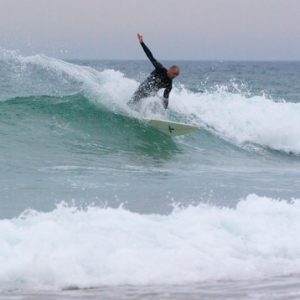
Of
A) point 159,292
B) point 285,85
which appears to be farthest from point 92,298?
point 285,85

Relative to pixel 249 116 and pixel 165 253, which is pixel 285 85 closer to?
pixel 249 116

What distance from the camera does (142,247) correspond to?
7086 mm

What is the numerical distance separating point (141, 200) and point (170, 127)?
→ 512 centimetres

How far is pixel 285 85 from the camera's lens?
50.4 m

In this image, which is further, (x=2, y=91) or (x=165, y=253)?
(x=2, y=91)

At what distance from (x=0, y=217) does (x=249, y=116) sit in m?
11.8

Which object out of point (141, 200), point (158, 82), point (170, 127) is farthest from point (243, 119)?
point (141, 200)

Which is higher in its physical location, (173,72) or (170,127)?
(173,72)

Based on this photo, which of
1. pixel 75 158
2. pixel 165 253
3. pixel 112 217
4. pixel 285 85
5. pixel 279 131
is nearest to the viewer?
pixel 165 253

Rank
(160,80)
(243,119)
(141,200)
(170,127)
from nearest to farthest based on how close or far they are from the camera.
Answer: (141,200) < (160,80) < (170,127) < (243,119)

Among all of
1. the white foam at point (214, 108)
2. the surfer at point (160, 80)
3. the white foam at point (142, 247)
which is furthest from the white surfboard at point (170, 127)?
the white foam at point (142, 247)

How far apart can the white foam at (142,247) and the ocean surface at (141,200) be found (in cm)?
1

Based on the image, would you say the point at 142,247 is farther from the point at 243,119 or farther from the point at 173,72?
the point at 243,119

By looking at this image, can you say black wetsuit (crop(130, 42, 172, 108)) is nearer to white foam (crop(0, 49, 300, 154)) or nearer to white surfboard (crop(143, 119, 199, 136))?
white foam (crop(0, 49, 300, 154))
